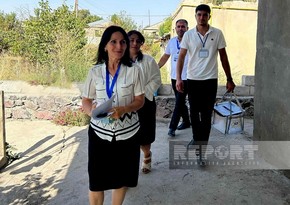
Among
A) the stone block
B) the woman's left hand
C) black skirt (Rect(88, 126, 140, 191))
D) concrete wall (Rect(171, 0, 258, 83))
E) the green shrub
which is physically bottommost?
Result: the green shrub

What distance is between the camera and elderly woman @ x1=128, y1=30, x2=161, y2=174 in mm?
2719

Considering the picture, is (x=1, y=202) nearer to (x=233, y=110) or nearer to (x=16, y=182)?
(x=16, y=182)

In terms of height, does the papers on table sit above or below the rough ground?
above

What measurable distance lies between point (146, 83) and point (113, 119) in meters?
0.93

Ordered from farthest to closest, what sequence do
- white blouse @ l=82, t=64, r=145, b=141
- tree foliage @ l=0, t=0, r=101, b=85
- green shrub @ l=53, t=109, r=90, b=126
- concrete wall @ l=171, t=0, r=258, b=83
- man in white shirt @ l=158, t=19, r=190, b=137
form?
1. concrete wall @ l=171, t=0, r=258, b=83
2. tree foliage @ l=0, t=0, r=101, b=85
3. green shrub @ l=53, t=109, r=90, b=126
4. man in white shirt @ l=158, t=19, r=190, b=137
5. white blouse @ l=82, t=64, r=145, b=141

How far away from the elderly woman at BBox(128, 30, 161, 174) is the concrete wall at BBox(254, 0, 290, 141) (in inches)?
45.6

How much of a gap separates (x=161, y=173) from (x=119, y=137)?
135 centimetres

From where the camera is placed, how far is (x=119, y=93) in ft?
6.32

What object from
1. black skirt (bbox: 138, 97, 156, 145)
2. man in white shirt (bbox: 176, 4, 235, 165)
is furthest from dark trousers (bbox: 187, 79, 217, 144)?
black skirt (bbox: 138, 97, 156, 145)

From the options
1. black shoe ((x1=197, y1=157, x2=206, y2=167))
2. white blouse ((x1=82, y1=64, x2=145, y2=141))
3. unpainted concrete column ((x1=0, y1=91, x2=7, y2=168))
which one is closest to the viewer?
white blouse ((x1=82, y1=64, x2=145, y2=141))

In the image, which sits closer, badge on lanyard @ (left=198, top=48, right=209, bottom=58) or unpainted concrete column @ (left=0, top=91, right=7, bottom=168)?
badge on lanyard @ (left=198, top=48, right=209, bottom=58)

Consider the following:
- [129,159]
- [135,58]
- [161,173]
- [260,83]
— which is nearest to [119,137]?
[129,159]

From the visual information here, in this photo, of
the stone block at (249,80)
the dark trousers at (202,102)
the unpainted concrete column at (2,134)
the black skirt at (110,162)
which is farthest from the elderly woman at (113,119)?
the stone block at (249,80)

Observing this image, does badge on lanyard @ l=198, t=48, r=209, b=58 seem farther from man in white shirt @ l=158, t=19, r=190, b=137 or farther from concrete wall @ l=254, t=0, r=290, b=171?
man in white shirt @ l=158, t=19, r=190, b=137
